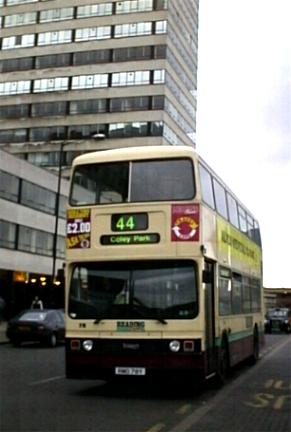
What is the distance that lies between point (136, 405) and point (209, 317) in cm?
228

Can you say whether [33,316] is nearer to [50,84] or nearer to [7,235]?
[7,235]

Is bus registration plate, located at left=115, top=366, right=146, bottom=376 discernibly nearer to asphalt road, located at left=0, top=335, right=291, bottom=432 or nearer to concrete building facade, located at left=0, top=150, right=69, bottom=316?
asphalt road, located at left=0, top=335, right=291, bottom=432

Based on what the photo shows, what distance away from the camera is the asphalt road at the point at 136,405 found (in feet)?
29.4

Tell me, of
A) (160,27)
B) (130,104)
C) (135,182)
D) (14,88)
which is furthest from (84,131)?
(135,182)

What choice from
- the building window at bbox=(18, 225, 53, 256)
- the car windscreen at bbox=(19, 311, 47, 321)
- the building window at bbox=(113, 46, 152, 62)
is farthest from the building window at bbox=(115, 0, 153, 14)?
the car windscreen at bbox=(19, 311, 47, 321)

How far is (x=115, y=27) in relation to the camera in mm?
86500

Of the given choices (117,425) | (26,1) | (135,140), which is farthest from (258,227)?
(26,1)

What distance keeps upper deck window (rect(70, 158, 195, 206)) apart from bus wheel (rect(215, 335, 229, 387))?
11.5 feet

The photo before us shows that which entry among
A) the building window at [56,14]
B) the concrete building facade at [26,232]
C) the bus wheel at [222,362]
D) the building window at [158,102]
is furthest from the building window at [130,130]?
the bus wheel at [222,362]

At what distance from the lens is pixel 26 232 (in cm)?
5497

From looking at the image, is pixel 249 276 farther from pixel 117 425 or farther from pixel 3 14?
pixel 3 14

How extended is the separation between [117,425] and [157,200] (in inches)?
171

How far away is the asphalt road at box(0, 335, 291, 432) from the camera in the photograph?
895 centimetres

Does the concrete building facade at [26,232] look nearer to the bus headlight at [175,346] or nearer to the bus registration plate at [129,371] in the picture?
the bus registration plate at [129,371]
